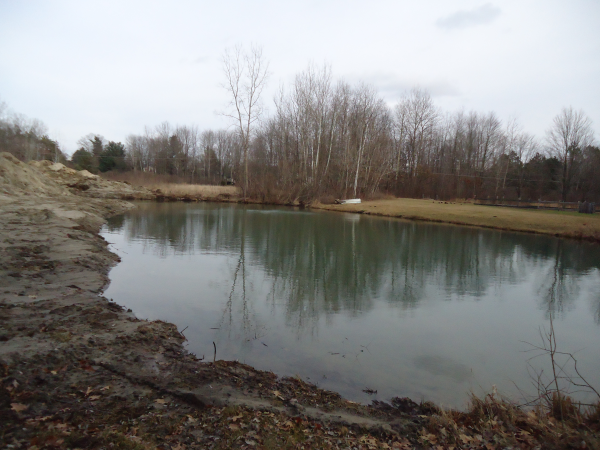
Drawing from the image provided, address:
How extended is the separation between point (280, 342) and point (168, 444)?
305 cm

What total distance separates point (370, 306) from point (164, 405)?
5287 mm

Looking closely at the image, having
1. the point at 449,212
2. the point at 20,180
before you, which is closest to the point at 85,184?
the point at 20,180

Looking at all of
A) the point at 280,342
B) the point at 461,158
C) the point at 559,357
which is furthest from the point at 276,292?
the point at 461,158

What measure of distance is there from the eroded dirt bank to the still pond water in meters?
0.60

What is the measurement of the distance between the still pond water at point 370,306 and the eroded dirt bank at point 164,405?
60cm

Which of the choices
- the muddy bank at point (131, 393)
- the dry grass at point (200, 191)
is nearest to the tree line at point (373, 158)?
the dry grass at point (200, 191)

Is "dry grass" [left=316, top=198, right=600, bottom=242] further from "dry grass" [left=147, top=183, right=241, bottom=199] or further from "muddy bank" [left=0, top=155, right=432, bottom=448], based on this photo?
"muddy bank" [left=0, top=155, right=432, bottom=448]

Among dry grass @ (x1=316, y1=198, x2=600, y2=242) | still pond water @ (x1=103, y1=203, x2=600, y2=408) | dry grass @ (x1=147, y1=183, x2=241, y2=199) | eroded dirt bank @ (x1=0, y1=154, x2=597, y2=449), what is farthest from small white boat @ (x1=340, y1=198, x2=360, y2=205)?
eroded dirt bank @ (x1=0, y1=154, x2=597, y2=449)

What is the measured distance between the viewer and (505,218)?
85.3 ft

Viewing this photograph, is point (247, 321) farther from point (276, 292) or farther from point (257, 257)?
point (257, 257)

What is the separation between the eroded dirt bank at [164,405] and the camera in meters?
2.92

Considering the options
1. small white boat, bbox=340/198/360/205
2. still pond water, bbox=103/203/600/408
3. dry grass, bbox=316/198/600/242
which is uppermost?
small white boat, bbox=340/198/360/205

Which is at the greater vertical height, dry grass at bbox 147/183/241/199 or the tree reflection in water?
dry grass at bbox 147/183/241/199

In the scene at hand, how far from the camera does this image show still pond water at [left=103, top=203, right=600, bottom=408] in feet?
16.9
